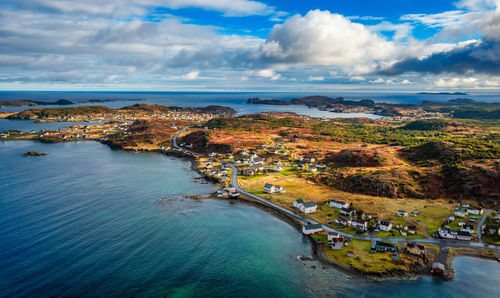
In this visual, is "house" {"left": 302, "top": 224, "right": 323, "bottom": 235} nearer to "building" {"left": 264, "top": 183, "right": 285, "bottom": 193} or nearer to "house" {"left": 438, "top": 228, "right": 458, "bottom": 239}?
"house" {"left": 438, "top": 228, "right": 458, "bottom": 239}

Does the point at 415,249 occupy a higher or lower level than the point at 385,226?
lower

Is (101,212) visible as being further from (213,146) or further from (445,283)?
(213,146)

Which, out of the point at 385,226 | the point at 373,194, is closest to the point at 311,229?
the point at 385,226

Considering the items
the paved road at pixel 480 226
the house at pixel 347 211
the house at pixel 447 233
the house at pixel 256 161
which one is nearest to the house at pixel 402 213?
the house at pixel 447 233

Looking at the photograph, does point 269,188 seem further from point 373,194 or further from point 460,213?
Result: point 460,213

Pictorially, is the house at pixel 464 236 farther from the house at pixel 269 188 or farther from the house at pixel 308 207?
the house at pixel 269 188
